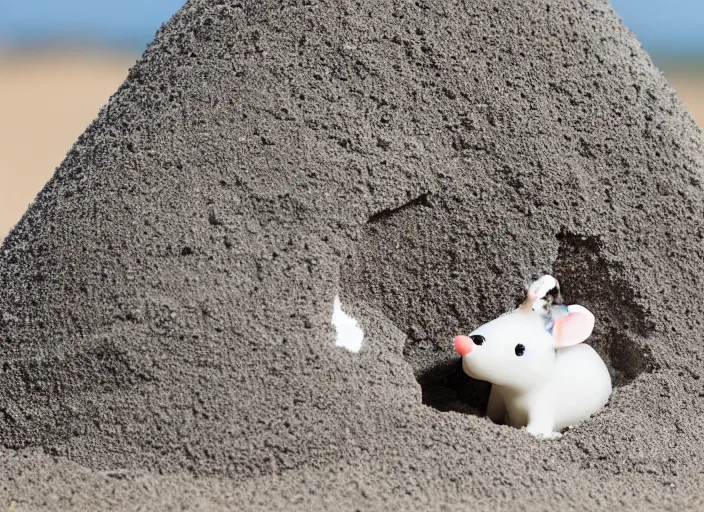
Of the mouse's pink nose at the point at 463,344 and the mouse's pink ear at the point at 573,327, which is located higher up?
the mouse's pink ear at the point at 573,327

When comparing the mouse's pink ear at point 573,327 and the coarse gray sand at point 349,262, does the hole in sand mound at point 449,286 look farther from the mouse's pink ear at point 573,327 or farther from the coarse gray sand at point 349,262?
the mouse's pink ear at point 573,327

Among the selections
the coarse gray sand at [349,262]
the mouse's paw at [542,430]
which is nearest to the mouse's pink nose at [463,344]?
the coarse gray sand at [349,262]

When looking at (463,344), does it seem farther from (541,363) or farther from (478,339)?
(541,363)

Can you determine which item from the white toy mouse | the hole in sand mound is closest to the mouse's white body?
the white toy mouse

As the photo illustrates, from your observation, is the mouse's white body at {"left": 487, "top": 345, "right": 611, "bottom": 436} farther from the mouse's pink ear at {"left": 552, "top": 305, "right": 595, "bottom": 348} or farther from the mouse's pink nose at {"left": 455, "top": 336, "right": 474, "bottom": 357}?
the mouse's pink nose at {"left": 455, "top": 336, "right": 474, "bottom": 357}

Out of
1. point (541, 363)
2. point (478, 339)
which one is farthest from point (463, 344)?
point (541, 363)

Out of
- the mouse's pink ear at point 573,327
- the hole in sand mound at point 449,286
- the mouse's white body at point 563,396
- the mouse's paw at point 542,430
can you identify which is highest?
the hole in sand mound at point 449,286
